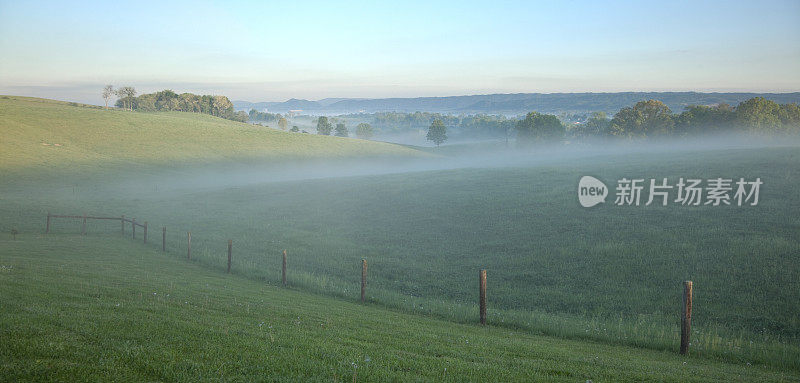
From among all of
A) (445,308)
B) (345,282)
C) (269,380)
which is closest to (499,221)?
(345,282)

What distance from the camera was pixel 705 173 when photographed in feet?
131

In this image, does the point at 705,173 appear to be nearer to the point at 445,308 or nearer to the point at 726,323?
the point at 726,323

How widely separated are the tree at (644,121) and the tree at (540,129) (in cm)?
1413

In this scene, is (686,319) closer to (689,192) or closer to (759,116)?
(689,192)

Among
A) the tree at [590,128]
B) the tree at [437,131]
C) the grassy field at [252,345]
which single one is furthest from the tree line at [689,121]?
the grassy field at [252,345]

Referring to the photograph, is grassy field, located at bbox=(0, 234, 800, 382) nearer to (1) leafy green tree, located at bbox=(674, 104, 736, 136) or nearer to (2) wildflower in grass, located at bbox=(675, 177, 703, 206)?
(2) wildflower in grass, located at bbox=(675, 177, 703, 206)

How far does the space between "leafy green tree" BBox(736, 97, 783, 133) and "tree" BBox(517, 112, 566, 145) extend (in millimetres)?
37593

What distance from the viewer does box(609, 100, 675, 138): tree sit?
9769cm

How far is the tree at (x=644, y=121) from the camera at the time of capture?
97.7 metres

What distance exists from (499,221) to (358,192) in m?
24.5

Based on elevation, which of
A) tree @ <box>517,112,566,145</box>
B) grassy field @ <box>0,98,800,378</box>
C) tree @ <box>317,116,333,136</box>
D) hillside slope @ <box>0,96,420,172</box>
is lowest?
grassy field @ <box>0,98,800,378</box>

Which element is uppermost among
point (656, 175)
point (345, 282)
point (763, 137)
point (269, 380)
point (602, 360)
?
point (763, 137)

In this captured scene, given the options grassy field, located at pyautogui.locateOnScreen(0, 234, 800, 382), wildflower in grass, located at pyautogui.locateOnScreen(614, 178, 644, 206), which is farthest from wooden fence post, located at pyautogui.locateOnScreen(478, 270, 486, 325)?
wildflower in grass, located at pyautogui.locateOnScreen(614, 178, 644, 206)

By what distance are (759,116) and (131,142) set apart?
11793 cm
